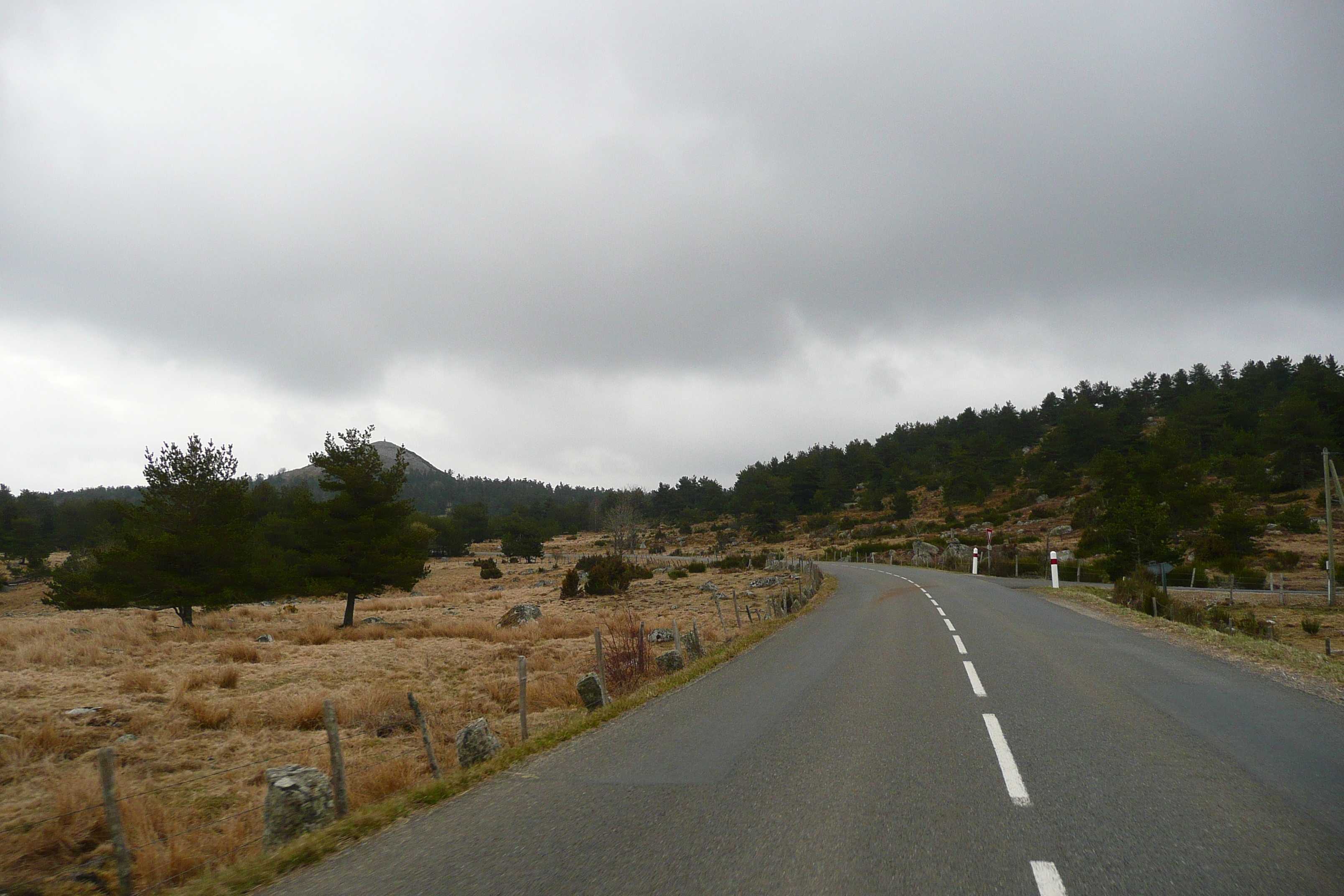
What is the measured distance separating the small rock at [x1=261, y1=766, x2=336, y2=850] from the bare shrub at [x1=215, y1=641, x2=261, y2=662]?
604 inches

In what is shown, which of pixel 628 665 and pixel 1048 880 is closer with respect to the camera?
pixel 1048 880

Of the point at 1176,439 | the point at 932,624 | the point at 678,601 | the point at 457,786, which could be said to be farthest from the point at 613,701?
the point at 1176,439

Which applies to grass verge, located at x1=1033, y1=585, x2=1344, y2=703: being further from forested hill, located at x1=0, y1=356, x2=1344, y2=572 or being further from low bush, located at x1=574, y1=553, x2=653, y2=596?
low bush, located at x1=574, y1=553, x2=653, y2=596

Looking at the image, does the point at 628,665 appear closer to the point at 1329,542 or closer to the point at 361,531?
the point at 361,531

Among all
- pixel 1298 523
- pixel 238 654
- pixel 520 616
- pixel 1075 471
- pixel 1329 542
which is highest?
pixel 1075 471

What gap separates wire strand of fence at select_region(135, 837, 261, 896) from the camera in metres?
5.04

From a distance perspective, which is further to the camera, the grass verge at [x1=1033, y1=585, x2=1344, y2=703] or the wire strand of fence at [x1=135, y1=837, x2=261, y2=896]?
the grass verge at [x1=1033, y1=585, x2=1344, y2=703]

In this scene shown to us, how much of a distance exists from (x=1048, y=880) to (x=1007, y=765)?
234 cm

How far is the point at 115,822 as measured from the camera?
192 inches

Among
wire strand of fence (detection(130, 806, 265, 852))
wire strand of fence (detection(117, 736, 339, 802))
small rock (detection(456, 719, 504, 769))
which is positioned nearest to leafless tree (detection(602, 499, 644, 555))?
wire strand of fence (detection(117, 736, 339, 802))

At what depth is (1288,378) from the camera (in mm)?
93625

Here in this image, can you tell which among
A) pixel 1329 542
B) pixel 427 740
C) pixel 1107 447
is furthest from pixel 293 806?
pixel 1107 447

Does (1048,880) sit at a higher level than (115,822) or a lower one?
higher

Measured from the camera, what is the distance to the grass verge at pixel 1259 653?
977 centimetres
